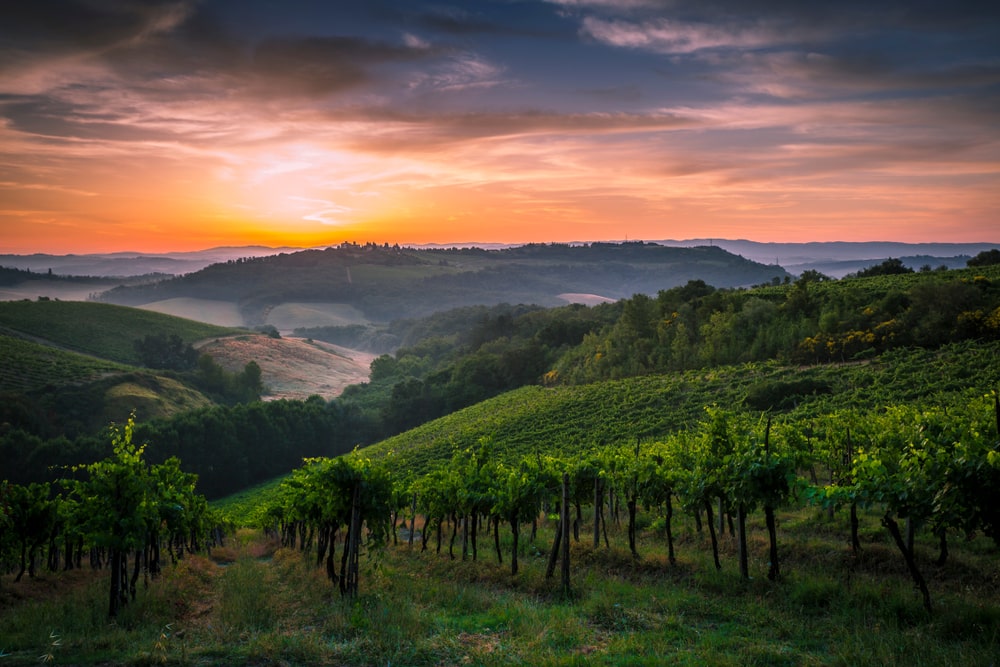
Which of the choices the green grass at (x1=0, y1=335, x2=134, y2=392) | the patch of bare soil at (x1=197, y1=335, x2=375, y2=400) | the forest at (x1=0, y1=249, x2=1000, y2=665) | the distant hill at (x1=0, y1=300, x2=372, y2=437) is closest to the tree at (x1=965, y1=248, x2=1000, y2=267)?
the forest at (x1=0, y1=249, x2=1000, y2=665)

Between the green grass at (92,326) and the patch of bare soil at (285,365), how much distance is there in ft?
34.0

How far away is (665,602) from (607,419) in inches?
1459

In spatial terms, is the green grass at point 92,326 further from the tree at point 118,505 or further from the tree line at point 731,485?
the tree line at point 731,485

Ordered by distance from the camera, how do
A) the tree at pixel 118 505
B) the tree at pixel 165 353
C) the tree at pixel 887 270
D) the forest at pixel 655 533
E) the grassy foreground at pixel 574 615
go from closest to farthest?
the grassy foreground at pixel 574 615 → the forest at pixel 655 533 → the tree at pixel 118 505 → the tree at pixel 887 270 → the tree at pixel 165 353

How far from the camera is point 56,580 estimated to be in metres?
17.6

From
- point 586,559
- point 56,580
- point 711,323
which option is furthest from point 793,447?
point 711,323

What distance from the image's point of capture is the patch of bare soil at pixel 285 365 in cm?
15431

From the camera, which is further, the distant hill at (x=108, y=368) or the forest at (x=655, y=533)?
the distant hill at (x=108, y=368)

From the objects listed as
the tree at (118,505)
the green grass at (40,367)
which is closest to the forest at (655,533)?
the tree at (118,505)

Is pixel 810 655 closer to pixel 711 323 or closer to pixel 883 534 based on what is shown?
pixel 883 534

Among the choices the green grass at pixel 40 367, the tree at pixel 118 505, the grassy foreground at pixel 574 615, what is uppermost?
the tree at pixel 118 505

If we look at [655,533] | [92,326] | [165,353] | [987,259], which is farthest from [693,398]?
[92,326]

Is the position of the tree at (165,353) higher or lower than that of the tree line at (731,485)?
lower

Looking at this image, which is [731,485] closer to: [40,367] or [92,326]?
[40,367]
